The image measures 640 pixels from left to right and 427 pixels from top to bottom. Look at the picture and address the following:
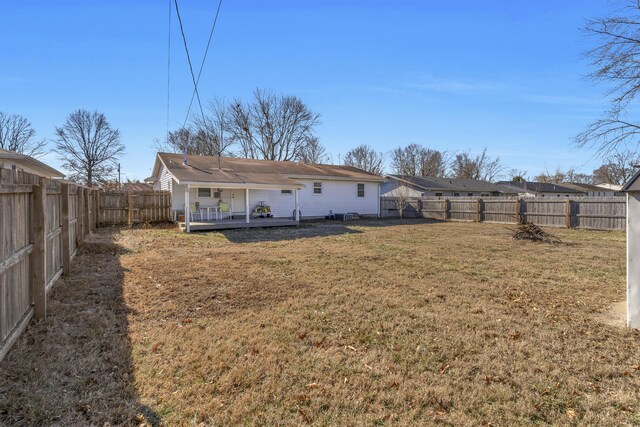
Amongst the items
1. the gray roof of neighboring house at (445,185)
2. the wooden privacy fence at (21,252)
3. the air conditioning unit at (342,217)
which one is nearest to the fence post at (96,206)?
the wooden privacy fence at (21,252)

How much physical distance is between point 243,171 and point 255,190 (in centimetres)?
124

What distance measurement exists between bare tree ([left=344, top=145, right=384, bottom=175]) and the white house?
27026 millimetres

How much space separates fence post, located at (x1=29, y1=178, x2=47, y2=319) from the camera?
4.09 m

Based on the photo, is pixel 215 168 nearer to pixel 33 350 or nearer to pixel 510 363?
pixel 33 350

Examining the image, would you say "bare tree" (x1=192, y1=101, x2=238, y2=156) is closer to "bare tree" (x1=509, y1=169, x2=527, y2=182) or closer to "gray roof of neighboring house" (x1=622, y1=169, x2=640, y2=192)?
"gray roof of neighboring house" (x1=622, y1=169, x2=640, y2=192)

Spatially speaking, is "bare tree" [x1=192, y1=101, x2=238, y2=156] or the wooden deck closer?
the wooden deck

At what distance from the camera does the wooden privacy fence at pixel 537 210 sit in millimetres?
15906

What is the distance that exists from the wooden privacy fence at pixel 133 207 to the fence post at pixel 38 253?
13614mm

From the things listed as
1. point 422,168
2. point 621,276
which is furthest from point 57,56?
point 422,168

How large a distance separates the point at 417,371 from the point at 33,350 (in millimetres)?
3806

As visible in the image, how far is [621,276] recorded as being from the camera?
7.07m

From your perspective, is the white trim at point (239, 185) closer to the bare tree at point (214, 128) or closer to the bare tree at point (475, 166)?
the bare tree at point (214, 128)

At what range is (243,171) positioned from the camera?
19.2 meters

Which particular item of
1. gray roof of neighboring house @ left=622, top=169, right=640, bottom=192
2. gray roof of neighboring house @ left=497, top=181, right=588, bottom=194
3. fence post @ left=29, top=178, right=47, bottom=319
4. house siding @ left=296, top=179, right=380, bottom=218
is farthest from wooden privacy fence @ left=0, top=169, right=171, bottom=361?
gray roof of neighboring house @ left=497, top=181, right=588, bottom=194
